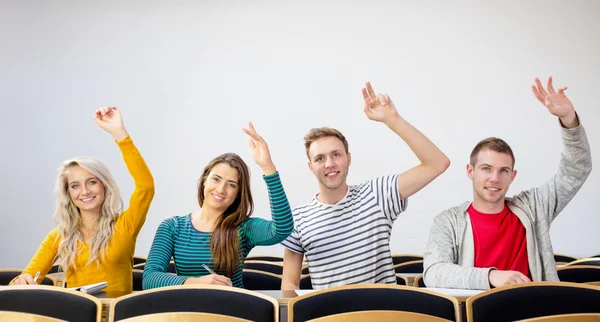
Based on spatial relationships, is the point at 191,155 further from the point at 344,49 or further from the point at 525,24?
the point at 525,24

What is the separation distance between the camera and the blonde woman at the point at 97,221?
277 centimetres

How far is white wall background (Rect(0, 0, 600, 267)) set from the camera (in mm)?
5715

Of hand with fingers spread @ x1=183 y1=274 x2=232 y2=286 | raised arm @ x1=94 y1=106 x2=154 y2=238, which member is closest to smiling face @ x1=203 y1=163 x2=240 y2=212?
raised arm @ x1=94 y1=106 x2=154 y2=238

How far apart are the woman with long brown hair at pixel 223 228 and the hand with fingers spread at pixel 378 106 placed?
53 centimetres

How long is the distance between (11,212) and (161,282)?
396 centimetres

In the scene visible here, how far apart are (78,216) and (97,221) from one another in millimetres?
97

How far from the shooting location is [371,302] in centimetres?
198

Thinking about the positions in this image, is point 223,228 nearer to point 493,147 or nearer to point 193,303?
point 193,303

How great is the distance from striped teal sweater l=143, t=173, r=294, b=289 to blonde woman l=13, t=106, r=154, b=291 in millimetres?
233

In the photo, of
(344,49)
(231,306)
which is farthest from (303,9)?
(231,306)

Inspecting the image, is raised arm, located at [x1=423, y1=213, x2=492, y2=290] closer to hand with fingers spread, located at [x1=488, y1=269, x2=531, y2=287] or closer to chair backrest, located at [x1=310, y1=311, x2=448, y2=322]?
hand with fingers spread, located at [x1=488, y1=269, x2=531, y2=287]

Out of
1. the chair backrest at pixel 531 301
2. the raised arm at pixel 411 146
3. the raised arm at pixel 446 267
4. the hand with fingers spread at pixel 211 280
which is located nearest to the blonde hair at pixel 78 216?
the hand with fingers spread at pixel 211 280

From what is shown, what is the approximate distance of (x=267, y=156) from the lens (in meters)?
2.64

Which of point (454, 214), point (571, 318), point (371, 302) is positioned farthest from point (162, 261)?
point (571, 318)
